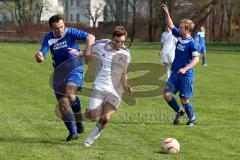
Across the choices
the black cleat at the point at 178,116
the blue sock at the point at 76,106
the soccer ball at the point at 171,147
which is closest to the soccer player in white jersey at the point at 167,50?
the black cleat at the point at 178,116

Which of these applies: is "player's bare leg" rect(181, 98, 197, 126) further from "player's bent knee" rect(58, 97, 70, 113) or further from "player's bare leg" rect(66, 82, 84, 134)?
"player's bent knee" rect(58, 97, 70, 113)

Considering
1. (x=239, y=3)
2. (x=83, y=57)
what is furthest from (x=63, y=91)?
(x=239, y=3)

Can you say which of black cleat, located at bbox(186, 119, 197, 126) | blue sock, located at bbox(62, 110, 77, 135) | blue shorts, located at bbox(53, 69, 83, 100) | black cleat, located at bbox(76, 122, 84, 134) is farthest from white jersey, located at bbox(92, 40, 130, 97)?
black cleat, located at bbox(186, 119, 197, 126)

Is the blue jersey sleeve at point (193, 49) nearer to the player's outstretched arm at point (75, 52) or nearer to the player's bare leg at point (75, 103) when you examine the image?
the player's bare leg at point (75, 103)

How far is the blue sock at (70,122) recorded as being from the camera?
29.4ft

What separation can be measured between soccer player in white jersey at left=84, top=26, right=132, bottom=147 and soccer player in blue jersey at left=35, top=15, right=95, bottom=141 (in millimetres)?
273

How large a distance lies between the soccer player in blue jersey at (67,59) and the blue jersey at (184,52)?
2342 mm

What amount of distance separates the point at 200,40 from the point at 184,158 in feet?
67.7

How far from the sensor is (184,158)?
25.9 ft

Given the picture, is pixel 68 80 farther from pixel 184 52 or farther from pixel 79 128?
pixel 184 52

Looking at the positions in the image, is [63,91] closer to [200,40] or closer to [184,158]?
[184,158]

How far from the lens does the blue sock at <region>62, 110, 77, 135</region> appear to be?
8.97 meters

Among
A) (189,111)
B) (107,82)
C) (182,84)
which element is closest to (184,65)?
(182,84)

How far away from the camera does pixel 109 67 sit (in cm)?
860
